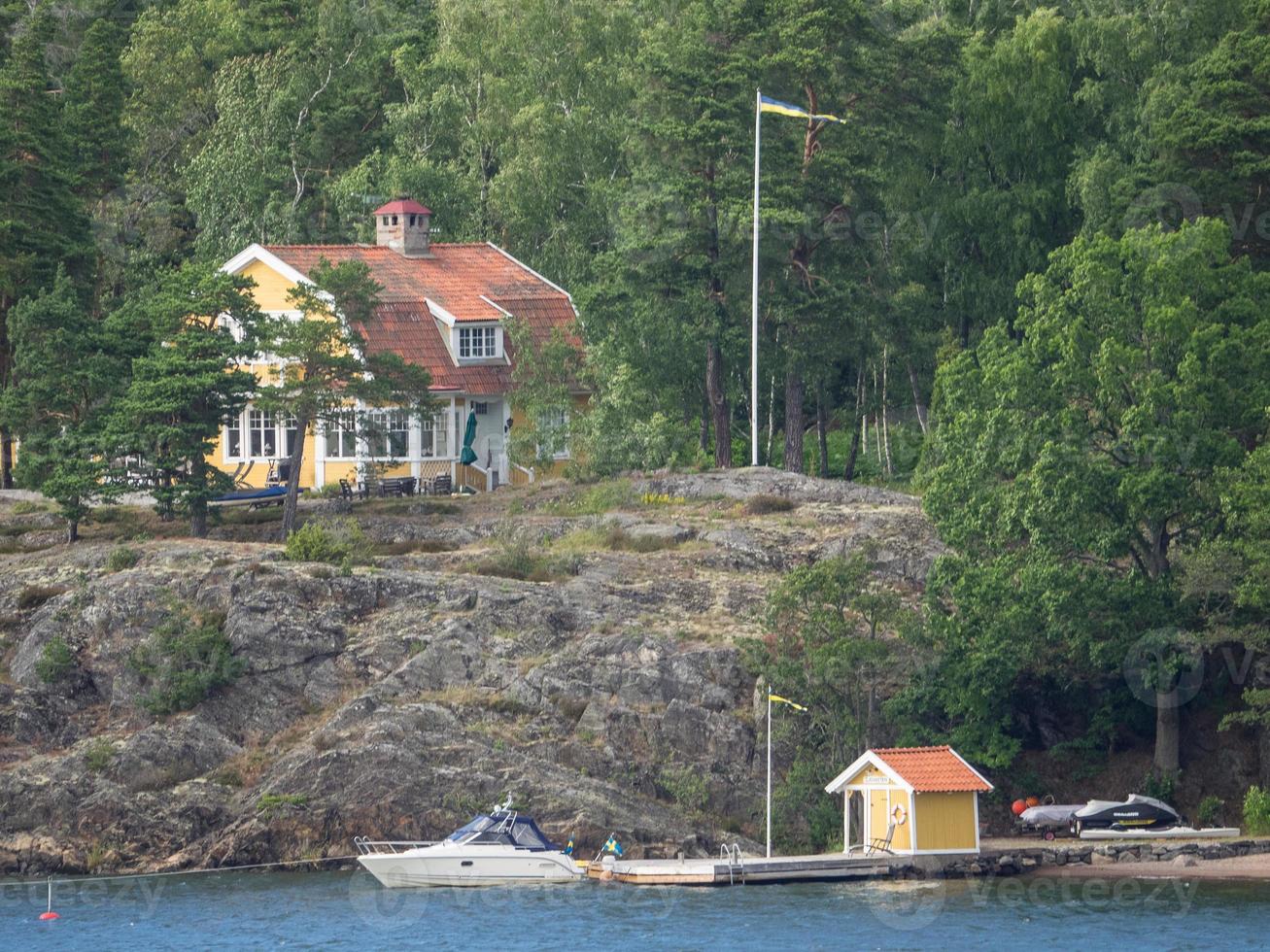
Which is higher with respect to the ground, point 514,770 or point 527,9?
point 527,9

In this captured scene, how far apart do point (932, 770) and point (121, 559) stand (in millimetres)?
22553

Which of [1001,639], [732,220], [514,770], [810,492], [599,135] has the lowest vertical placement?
[514,770]

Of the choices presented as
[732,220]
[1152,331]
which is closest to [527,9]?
[732,220]

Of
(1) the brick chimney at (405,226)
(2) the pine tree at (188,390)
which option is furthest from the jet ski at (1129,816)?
(1) the brick chimney at (405,226)

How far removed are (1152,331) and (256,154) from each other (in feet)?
143

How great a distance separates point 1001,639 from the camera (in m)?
52.8

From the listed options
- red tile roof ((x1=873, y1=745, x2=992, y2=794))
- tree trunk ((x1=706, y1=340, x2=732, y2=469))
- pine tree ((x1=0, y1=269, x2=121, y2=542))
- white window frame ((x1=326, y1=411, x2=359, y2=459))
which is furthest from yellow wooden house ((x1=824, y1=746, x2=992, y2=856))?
pine tree ((x1=0, y1=269, x2=121, y2=542))

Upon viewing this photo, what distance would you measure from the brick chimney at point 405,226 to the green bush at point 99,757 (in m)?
27.6

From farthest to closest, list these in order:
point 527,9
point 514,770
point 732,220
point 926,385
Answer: point 527,9 → point 926,385 → point 732,220 → point 514,770

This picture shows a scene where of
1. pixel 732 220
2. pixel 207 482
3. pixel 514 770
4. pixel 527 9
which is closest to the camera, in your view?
pixel 514 770

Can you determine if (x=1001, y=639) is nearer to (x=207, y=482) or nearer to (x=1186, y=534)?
(x=1186, y=534)

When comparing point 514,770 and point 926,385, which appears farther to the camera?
point 926,385

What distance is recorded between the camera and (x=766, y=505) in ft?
207

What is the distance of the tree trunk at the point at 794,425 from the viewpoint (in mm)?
70500
